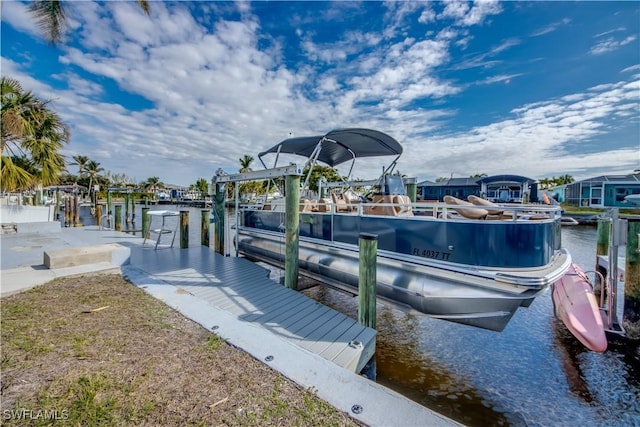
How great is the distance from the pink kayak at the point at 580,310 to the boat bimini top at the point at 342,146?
4106mm

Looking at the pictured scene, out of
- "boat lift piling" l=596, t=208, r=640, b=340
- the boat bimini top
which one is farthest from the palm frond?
"boat lift piling" l=596, t=208, r=640, b=340

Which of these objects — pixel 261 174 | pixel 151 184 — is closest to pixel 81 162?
pixel 151 184

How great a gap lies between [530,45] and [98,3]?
1104 centimetres

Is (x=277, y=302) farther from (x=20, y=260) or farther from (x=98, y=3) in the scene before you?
(x=98, y=3)

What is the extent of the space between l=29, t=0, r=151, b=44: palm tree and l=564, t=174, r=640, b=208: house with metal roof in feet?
123

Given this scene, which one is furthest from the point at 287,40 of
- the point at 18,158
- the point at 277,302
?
the point at 18,158

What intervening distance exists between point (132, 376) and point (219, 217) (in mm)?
6135

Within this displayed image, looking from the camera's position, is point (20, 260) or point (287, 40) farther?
point (287, 40)

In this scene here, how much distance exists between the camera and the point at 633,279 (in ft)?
17.2

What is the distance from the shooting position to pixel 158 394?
2.33 m

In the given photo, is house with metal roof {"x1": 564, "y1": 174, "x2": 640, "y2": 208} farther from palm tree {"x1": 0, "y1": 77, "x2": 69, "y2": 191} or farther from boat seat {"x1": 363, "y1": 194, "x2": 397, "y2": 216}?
palm tree {"x1": 0, "y1": 77, "x2": 69, "y2": 191}

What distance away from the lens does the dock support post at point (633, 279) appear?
17.0ft

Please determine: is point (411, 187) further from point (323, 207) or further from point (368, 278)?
point (368, 278)

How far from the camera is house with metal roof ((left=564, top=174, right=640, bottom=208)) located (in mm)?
27859
